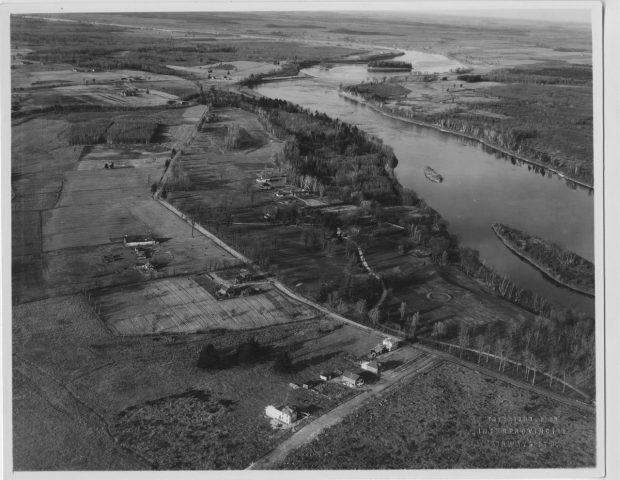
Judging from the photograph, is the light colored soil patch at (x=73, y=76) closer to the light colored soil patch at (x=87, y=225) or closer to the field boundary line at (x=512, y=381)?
the light colored soil patch at (x=87, y=225)

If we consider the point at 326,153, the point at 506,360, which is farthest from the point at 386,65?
the point at 506,360

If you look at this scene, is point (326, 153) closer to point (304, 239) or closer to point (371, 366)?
point (304, 239)

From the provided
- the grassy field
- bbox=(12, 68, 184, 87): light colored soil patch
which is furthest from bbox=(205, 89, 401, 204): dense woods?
the grassy field

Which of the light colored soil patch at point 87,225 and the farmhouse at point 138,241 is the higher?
the light colored soil patch at point 87,225

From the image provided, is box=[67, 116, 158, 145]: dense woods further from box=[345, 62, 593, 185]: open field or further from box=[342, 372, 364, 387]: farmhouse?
box=[342, 372, 364, 387]: farmhouse

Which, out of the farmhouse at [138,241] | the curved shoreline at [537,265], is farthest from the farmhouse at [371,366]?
the farmhouse at [138,241]

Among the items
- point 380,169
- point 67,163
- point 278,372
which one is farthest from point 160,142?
point 278,372
